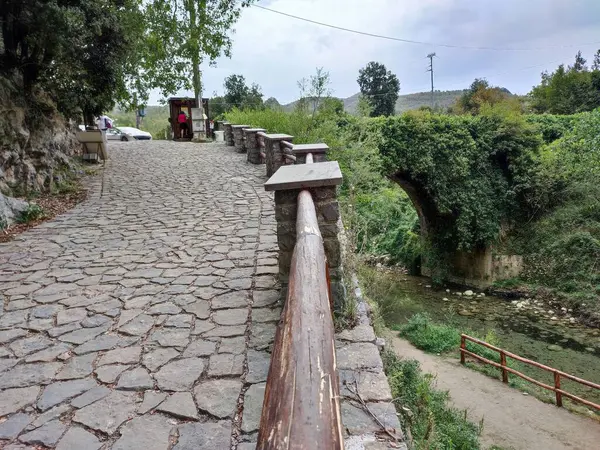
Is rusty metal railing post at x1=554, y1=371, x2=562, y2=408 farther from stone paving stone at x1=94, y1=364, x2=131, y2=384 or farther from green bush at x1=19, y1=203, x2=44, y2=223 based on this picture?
green bush at x1=19, y1=203, x2=44, y2=223

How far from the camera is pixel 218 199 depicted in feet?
28.0

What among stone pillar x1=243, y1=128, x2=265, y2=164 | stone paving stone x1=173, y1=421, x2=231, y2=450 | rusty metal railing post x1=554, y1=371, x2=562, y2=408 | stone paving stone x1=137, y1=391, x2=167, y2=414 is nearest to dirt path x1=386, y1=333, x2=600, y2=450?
rusty metal railing post x1=554, y1=371, x2=562, y2=408

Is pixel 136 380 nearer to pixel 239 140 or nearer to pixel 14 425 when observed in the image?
pixel 14 425

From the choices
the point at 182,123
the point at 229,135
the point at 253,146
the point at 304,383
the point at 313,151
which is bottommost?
the point at 304,383

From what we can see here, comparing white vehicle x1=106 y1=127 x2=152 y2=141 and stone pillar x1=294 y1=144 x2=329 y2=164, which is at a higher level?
white vehicle x1=106 y1=127 x2=152 y2=141

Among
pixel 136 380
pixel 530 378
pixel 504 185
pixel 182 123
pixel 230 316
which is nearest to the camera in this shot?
pixel 136 380

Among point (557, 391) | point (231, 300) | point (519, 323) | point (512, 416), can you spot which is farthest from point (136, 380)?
point (519, 323)

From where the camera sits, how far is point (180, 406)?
8.64 feet

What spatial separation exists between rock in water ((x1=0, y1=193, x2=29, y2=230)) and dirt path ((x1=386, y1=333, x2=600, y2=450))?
6986 millimetres

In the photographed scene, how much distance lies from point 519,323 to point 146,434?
15.5 metres

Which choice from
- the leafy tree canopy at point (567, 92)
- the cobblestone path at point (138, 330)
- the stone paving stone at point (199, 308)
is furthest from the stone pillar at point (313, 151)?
the leafy tree canopy at point (567, 92)

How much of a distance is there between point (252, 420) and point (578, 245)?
1780 cm

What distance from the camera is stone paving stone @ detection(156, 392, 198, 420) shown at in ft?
8.38

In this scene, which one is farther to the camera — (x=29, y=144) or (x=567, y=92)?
(x=567, y=92)
